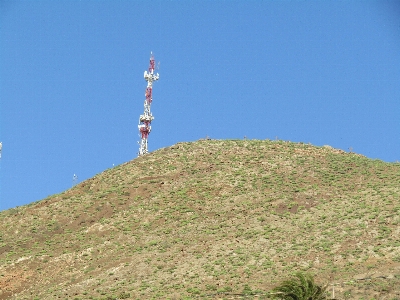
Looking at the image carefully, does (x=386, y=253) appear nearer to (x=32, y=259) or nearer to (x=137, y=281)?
(x=137, y=281)

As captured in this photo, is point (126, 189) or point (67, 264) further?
point (126, 189)

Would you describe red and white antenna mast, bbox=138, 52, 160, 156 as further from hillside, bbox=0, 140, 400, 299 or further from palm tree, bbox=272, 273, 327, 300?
palm tree, bbox=272, 273, 327, 300

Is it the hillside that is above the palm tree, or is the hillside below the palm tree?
above

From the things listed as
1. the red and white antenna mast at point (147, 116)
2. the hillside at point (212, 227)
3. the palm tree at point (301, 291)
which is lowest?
the palm tree at point (301, 291)

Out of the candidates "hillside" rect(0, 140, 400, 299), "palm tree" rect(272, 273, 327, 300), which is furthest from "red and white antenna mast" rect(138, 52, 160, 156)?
"palm tree" rect(272, 273, 327, 300)

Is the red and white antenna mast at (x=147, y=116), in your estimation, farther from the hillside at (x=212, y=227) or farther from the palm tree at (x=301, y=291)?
the palm tree at (x=301, y=291)

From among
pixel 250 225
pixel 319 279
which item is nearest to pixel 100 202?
pixel 250 225

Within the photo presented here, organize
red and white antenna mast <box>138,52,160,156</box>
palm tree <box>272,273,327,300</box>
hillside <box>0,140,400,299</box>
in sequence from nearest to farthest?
palm tree <box>272,273,327,300</box>, hillside <box>0,140,400,299</box>, red and white antenna mast <box>138,52,160,156</box>

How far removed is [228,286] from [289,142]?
3336cm

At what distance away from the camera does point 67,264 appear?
48.6 meters

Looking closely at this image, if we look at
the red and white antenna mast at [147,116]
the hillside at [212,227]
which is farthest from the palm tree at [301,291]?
the red and white antenna mast at [147,116]

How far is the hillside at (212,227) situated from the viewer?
40.8 meters

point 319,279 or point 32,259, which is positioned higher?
point 32,259

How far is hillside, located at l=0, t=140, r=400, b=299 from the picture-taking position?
4084 centimetres
